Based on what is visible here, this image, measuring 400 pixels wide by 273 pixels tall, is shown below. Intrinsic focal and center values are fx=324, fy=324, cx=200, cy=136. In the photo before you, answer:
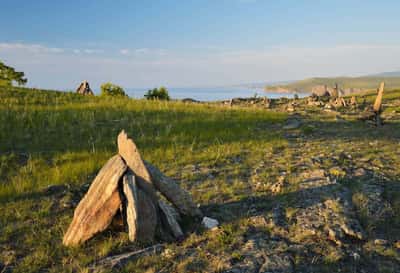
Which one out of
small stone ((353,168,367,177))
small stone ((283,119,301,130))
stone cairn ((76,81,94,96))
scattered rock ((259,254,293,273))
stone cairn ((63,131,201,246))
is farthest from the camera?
stone cairn ((76,81,94,96))

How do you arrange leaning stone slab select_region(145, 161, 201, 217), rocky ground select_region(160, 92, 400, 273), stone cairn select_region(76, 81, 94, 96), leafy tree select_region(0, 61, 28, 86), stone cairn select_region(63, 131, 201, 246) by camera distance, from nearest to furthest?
1. rocky ground select_region(160, 92, 400, 273)
2. stone cairn select_region(63, 131, 201, 246)
3. leaning stone slab select_region(145, 161, 201, 217)
4. stone cairn select_region(76, 81, 94, 96)
5. leafy tree select_region(0, 61, 28, 86)

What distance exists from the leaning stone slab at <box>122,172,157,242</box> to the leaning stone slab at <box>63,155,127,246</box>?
0.18 meters

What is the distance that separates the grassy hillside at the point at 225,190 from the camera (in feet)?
17.1

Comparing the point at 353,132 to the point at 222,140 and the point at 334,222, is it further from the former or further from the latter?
the point at 334,222

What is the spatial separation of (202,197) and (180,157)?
10.0 ft

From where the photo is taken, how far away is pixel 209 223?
601 centimetres

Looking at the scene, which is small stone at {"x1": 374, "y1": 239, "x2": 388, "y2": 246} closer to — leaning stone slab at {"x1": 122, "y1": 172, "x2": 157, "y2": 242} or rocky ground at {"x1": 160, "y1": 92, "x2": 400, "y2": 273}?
rocky ground at {"x1": 160, "y1": 92, "x2": 400, "y2": 273}

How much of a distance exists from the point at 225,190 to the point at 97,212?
3.35m

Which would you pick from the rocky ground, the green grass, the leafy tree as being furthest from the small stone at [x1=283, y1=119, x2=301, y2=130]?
the leafy tree

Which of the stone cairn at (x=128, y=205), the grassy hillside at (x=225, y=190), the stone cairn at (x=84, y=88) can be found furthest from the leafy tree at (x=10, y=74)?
the stone cairn at (x=128, y=205)

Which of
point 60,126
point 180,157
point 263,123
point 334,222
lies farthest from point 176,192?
point 263,123

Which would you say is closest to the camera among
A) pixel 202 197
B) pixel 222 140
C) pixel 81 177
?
pixel 202 197

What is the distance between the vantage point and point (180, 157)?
10.3m

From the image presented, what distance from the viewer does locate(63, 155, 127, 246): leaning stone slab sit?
17.6 ft
